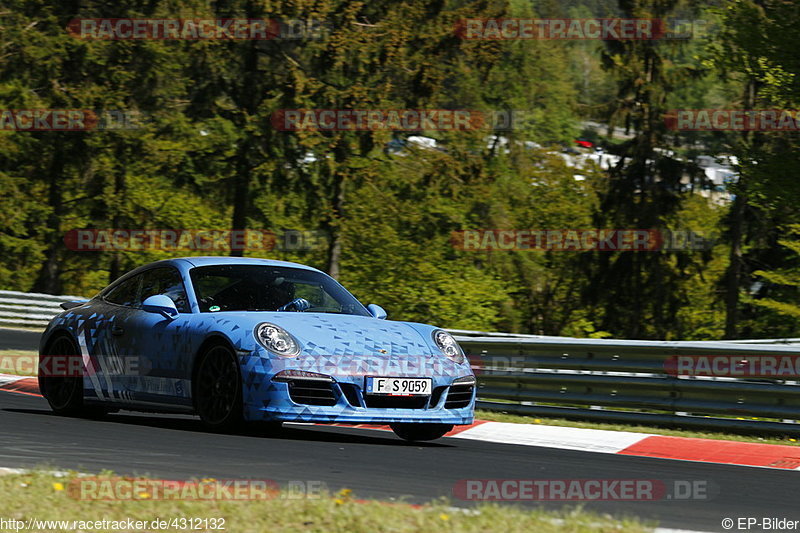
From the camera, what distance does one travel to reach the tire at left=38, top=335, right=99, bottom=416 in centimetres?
1008

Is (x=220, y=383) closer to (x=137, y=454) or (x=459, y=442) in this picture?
(x=137, y=454)

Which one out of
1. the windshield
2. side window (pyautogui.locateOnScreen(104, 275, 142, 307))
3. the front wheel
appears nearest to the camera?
the windshield

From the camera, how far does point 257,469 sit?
269 inches

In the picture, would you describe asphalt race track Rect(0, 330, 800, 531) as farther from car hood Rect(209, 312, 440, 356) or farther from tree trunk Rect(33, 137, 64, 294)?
tree trunk Rect(33, 137, 64, 294)

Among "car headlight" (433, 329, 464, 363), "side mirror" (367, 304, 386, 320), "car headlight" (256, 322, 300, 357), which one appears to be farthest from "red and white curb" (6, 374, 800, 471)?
"car headlight" (256, 322, 300, 357)

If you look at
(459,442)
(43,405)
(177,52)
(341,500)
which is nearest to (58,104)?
(177,52)

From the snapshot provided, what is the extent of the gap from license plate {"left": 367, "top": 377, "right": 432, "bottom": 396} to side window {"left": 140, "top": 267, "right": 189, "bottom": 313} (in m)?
1.77

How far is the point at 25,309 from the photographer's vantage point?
27188 mm

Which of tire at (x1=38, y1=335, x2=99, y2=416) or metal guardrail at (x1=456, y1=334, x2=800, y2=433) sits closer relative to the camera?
tire at (x1=38, y1=335, x2=99, y2=416)

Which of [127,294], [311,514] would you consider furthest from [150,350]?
[311,514]

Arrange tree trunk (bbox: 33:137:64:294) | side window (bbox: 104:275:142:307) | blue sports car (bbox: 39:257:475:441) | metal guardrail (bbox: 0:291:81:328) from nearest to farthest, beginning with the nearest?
blue sports car (bbox: 39:257:475:441), side window (bbox: 104:275:142:307), metal guardrail (bbox: 0:291:81:328), tree trunk (bbox: 33:137:64:294)

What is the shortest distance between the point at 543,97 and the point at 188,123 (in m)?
27.9

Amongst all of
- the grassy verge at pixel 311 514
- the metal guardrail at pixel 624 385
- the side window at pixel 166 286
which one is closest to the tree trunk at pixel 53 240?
the metal guardrail at pixel 624 385

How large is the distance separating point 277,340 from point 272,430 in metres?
1.20
